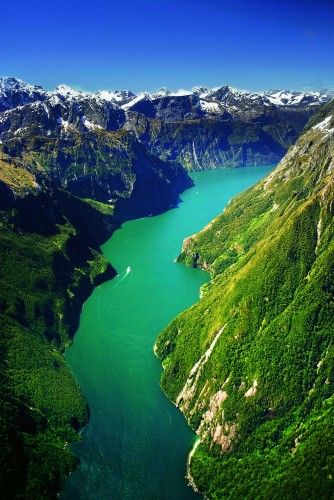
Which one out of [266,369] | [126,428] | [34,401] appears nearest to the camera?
[126,428]

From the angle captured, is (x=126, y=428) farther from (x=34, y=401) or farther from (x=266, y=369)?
(x=266, y=369)

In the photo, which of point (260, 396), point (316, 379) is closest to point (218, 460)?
point (260, 396)

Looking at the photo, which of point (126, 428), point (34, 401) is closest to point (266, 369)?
point (126, 428)

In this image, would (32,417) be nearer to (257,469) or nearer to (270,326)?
(257,469)

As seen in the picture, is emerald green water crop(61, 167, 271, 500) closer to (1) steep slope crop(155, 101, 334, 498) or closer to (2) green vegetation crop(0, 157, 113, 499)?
(2) green vegetation crop(0, 157, 113, 499)

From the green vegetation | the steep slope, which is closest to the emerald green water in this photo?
the green vegetation

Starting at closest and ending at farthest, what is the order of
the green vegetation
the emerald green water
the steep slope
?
1. the green vegetation
2. the steep slope
3. the emerald green water

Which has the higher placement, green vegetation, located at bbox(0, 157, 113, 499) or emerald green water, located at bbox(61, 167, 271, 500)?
green vegetation, located at bbox(0, 157, 113, 499)

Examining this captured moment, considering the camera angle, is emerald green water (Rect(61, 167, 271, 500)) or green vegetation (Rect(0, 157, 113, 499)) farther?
emerald green water (Rect(61, 167, 271, 500))
